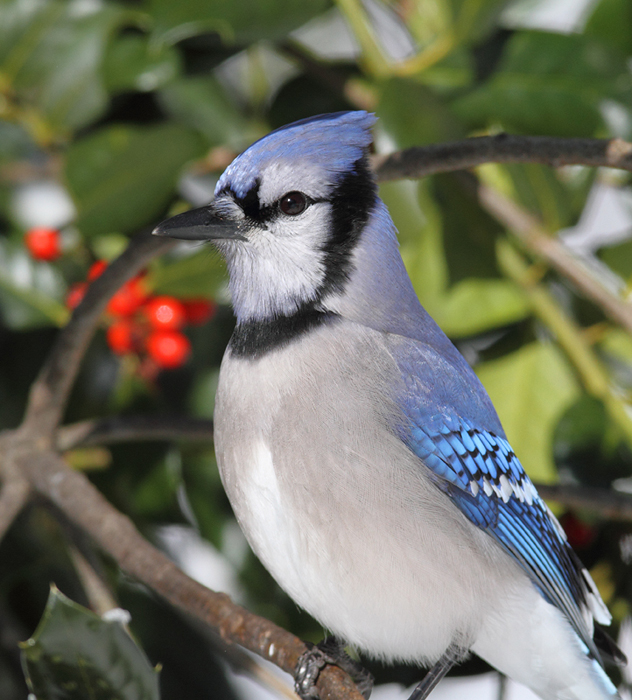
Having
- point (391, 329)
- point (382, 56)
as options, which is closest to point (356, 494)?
point (391, 329)

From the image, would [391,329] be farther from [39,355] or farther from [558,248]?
[39,355]

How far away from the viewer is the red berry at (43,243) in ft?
4.84

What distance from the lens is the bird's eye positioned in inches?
39.8

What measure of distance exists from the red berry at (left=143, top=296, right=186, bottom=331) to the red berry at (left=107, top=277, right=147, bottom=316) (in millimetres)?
18

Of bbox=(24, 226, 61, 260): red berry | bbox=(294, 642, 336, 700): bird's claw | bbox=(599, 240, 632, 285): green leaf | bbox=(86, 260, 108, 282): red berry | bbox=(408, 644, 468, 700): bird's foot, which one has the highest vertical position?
bbox=(24, 226, 61, 260): red berry

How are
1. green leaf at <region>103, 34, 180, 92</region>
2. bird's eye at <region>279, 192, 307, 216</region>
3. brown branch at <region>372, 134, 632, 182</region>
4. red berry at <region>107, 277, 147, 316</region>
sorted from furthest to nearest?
red berry at <region>107, 277, 147, 316</region> < green leaf at <region>103, 34, 180, 92</region> < bird's eye at <region>279, 192, 307, 216</region> < brown branch at <region>372, 134, 632, 182</region>

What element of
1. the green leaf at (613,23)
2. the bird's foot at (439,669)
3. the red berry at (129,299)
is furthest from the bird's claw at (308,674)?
the green leaf at (613,23)

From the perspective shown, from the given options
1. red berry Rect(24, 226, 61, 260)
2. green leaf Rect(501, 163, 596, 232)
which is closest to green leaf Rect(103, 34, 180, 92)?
red berry Rect(24, 226, 61, 260)

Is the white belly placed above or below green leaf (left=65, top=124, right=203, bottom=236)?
below

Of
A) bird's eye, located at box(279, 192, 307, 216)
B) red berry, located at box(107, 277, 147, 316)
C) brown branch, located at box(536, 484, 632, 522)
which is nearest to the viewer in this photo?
bird's eye, located at box(279, 192, 307, 216)

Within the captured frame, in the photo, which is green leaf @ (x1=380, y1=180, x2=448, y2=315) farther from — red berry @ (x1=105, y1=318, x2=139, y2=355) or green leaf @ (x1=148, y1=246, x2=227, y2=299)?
red berry @ (x1=105, y1=318, x2=139, y2=355)

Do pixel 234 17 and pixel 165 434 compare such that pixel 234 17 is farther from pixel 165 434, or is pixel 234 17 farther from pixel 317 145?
pixel 165 434

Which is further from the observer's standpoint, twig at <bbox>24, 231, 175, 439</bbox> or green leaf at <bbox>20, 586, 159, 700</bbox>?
twig at <bbox>24, 231, 175, 439</bbox>

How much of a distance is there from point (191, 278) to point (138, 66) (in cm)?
36
